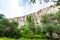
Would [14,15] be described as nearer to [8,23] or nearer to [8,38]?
[8,23]

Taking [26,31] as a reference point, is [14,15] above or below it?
above

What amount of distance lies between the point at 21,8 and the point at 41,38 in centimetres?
269

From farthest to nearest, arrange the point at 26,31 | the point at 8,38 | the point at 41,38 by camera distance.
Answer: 1. the point at 26,31
2. the point at 41,38
3. the point at 8,38

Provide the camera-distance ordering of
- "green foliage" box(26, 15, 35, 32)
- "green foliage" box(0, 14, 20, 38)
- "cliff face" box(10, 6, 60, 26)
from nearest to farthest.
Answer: "green foliage" box(0, 14, 20, 38) → "green foliage" box(26, 15, 35, 32) → "cliff face" box(10, 6, 60, 26)

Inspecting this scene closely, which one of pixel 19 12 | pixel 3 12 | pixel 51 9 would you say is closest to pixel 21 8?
pixel 19 12

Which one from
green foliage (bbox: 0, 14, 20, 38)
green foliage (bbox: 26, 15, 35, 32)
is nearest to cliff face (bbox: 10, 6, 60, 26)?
green foliage (bbox: 26, 15, 35, 32)

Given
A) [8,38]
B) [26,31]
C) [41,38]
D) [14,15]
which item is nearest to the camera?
[8,38]

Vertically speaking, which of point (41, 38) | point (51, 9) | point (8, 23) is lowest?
point (41, 38)

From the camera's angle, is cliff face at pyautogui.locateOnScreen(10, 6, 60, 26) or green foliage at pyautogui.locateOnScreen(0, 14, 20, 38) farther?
cliff face at pyautogui.locateOnScreen(10, 6, 60, 26)

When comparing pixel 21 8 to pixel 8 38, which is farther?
pixel 21 8

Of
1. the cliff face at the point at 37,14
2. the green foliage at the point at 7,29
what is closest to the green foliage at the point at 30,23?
the cliff face at the point at 37,14

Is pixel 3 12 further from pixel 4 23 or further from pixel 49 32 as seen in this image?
pixel 49 32

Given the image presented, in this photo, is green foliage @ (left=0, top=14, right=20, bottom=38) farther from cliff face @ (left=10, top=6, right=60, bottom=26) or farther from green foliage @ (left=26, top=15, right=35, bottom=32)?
cliff face @ (left=10, top=6, right=60, bottom=26)

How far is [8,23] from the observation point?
463 inches
